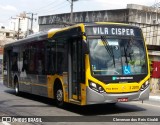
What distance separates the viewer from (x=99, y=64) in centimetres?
1212

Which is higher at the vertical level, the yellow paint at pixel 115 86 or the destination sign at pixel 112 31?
the destination sign at pixel 112 31

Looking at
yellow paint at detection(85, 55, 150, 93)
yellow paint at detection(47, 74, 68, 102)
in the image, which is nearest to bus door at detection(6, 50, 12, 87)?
yellow paint at detection(47, 74, 68, 102)

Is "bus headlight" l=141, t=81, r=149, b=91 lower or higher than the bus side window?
lower

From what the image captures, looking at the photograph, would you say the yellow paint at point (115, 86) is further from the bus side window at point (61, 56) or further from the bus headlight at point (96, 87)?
the bus side window at point (61, 56)

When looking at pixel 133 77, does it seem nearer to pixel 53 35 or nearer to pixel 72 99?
pixel 72 99

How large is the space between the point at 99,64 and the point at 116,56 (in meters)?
0.65

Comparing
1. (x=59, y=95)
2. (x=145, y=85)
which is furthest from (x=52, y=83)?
(x=145, y=85)

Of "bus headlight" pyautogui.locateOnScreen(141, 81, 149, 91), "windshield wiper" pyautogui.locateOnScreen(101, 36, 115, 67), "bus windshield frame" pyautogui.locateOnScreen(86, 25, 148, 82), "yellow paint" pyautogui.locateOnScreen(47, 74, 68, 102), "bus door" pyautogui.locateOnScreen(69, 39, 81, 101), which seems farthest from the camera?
"yellow paint" pyautogui.locateOnScreen(47, 74, 68, 102)

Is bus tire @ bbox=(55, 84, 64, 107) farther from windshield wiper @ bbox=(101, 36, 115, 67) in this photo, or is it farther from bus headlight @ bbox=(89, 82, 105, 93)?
windshield wiper @ bbox=(101, 36, 115, 67)

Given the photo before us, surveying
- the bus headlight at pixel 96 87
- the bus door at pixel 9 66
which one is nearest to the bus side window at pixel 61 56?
the bus headlight at pixel 96 87

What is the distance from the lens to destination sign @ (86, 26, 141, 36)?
40.7ft

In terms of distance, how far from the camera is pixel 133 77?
41.0 ft

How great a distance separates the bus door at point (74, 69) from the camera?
1261cm

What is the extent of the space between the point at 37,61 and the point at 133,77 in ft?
18.4
